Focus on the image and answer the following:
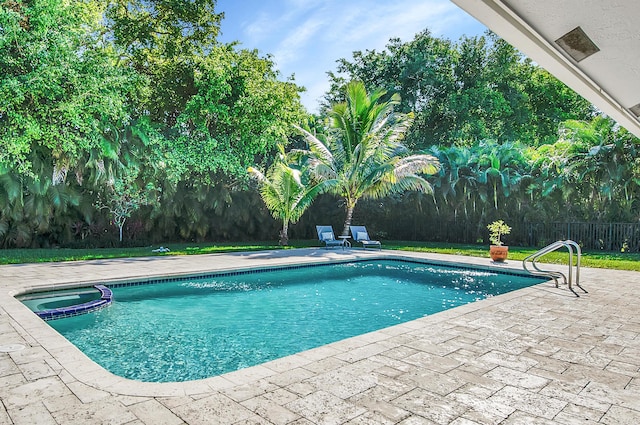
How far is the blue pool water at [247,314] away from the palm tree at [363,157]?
18.0 feet

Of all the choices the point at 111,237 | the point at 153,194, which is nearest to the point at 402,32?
the point at 153,194

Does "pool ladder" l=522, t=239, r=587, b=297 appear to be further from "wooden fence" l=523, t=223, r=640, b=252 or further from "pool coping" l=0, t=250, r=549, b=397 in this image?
"wooden fence" l=523, t=223, r=640, b=252

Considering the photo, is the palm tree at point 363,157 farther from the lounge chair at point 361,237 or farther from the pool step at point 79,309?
the pool step at point 79,309

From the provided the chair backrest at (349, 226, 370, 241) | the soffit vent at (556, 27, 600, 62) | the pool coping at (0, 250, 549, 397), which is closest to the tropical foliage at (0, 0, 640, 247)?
the chair backrest at (349, 226, 370, 241)

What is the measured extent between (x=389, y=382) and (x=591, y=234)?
620 inches

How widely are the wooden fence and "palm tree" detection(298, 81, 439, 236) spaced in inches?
195

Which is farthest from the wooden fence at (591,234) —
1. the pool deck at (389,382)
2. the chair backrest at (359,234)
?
the pool deck at (389,382)

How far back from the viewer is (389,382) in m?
3.09

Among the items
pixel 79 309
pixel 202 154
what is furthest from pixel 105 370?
pixel 202 154

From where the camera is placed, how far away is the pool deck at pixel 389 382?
2.57 m

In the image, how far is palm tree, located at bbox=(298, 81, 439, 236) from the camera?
1515 cm

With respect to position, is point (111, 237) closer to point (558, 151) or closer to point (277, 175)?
point (277, 175)

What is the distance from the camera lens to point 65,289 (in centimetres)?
700

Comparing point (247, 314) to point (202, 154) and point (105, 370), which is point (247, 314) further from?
point (202, 154)
